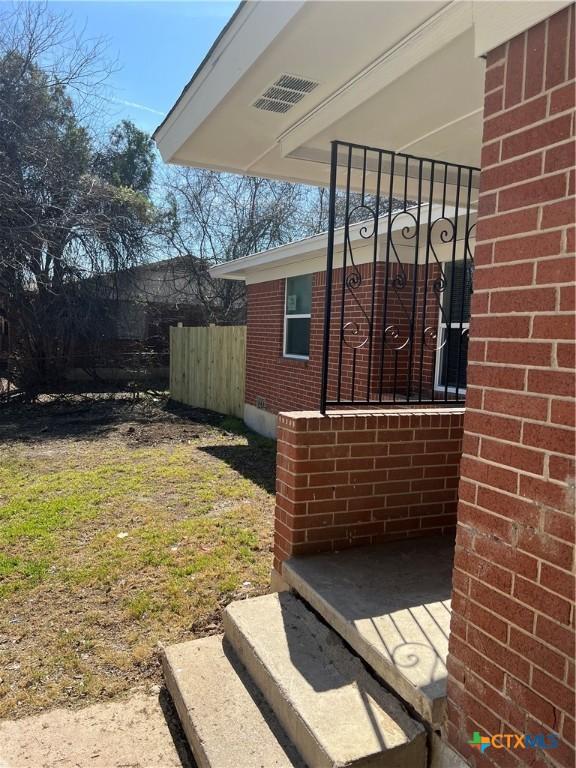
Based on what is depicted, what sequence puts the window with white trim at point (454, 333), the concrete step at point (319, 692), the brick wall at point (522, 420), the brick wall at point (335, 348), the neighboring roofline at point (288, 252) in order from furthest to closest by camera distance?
the neighboring roofline at point (288, 252) < the brick wall at point (335, 348) < the window with white trim at point (454, 333) < the concrete step at point (319, 692) < the brick wall at point (522, 420)

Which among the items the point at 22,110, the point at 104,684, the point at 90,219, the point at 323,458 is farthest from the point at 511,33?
the point at 22,110

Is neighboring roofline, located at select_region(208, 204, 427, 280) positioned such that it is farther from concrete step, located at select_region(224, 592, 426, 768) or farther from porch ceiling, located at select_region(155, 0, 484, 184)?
concrete step, located at select_region(224, 592, 426, 768)

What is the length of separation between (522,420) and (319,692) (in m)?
1.54

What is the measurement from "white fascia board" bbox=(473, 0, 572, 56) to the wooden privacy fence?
9499 mm

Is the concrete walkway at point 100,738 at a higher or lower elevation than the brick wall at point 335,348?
lower

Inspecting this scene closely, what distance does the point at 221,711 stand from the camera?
7.88ft

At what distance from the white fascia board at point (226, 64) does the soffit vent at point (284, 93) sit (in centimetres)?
21

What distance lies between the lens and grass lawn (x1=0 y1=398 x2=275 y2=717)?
10.1 ft

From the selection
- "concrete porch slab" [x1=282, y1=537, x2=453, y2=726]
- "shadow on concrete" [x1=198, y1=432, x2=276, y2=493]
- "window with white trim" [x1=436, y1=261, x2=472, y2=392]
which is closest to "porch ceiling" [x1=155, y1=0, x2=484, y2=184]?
"window with white trim" [x1=436, y1=261, x2=472, y2=392]

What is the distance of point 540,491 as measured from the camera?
1.51m

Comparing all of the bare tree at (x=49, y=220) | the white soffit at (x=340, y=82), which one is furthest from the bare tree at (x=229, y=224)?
the white soffit at (x=340, y=82)

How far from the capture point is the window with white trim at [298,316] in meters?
8.65

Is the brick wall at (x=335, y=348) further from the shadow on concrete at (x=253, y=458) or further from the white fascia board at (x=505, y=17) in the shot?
the white fascia board at (x=505, y=17)

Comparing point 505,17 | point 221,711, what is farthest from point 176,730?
point 505,17
